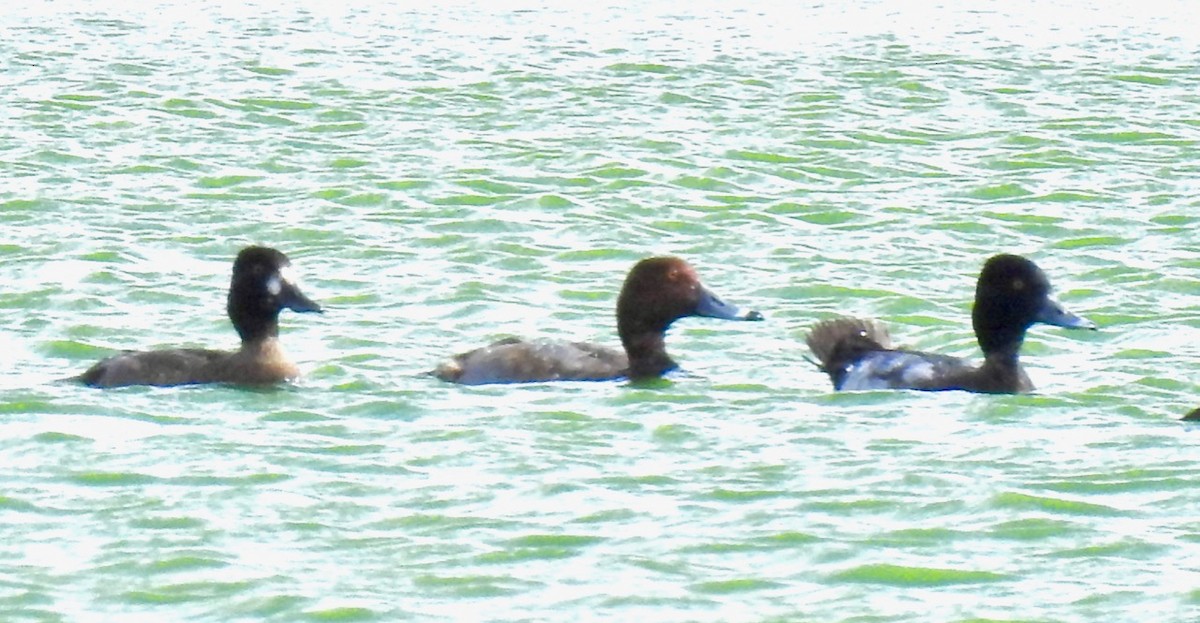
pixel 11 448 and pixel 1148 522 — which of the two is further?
pixel 11 448

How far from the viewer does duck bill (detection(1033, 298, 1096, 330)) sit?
45.1 feet

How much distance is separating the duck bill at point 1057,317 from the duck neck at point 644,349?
1.83 m

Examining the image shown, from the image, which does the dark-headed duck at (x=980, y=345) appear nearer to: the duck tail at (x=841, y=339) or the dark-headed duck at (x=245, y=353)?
the duck tail at (x=841, y=339)

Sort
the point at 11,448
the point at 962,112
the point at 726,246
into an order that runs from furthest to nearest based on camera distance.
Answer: the point at 962,112, the point at 726,246, the point at 11,448

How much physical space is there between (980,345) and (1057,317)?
16.8 inches

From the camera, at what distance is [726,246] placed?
17594 millimetres

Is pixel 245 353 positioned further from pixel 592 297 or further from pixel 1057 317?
pixel 1057 317

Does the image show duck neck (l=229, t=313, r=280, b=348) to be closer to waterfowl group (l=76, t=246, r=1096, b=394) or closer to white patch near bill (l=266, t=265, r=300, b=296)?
waterfowl group (l=76, t=246, r=1096, b=394)

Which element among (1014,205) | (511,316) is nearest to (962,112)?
(1014,205)

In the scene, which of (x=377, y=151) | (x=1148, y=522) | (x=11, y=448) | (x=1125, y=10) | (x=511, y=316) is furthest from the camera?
(x=1125, y=10)

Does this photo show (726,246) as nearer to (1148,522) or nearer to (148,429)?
(148,429)

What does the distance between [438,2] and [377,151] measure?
31.4ft

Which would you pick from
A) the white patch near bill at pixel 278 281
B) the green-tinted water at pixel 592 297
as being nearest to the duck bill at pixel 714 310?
the green-tinted water at pixel 592 297

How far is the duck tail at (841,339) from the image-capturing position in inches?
535
